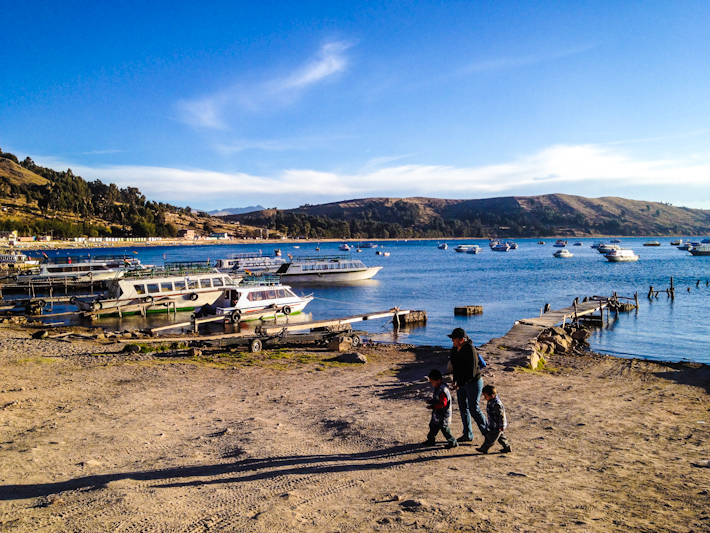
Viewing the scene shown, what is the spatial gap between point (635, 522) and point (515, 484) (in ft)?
5.93

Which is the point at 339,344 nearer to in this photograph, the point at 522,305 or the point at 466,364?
the point at 466,364

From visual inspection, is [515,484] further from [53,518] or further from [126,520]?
[53,518]

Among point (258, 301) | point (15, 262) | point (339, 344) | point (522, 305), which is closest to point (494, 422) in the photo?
point (339, 344)

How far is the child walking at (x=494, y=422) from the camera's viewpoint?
31.0 feet

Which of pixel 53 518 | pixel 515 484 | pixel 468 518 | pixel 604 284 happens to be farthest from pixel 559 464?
pixel 604 284

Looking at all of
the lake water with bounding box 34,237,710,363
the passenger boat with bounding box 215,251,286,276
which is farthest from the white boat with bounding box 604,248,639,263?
the passenger boat with bounding box 215,251,286,276

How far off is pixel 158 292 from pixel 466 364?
110 feet

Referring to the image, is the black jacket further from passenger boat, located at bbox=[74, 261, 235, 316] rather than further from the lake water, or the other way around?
passenger boat, located at bbox=[74, 261, 235, 316]

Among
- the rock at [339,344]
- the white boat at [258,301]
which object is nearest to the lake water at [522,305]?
the white boat at [258,301]

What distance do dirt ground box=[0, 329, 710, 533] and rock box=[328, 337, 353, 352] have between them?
6.12 metres

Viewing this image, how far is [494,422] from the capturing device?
9617mm

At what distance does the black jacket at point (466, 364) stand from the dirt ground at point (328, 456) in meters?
1.55

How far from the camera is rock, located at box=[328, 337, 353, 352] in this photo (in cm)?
2383

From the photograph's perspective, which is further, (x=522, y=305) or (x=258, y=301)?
(x=522, y=305)
